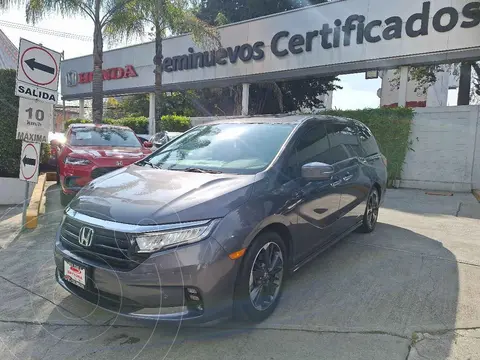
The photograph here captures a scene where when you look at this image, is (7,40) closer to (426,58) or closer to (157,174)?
(426,58)

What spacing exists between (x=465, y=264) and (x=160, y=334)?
3.53 m

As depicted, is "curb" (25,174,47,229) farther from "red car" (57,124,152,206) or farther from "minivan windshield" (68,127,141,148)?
"minivan windshield" (68,127,141,148)

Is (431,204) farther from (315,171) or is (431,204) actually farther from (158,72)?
(158,72)

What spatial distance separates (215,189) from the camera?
2916mm

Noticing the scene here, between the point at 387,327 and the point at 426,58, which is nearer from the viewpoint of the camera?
the point at 387,327

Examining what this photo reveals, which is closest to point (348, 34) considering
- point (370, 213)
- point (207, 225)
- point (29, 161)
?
point (370, 213)

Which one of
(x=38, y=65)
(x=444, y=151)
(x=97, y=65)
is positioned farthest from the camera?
(x=97, y=65)

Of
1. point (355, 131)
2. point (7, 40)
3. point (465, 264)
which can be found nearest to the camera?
point (465, 264)

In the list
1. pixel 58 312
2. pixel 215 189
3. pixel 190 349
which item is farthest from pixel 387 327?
pixel 58 312

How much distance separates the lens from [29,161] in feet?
18.6

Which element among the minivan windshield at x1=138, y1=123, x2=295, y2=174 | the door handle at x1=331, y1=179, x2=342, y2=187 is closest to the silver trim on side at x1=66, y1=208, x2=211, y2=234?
the minivan windshield at x1=138, y1=123, x2=295, y2=174

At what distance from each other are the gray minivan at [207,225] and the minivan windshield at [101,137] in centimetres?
387

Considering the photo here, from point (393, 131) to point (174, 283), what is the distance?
368 inches

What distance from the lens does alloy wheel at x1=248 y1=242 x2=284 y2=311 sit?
295 cm
